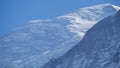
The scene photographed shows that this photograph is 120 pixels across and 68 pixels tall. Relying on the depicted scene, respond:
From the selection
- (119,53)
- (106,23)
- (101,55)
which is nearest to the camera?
(119,53)

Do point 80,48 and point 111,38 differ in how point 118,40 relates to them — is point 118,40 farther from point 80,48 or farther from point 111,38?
point 80,48

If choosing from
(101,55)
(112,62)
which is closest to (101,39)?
(101,55)

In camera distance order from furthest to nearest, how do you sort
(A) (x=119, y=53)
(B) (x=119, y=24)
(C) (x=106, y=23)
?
(C) (x=106, y=23), (B) (x=119, y=24), (A) (x=119, y=53)

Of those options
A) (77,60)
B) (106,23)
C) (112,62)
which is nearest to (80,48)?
(77,60)

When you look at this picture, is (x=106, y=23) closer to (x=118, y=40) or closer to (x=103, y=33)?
(x=103, y=33)

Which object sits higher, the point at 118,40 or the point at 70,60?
the point at 118,40

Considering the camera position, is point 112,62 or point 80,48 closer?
point 112,62
